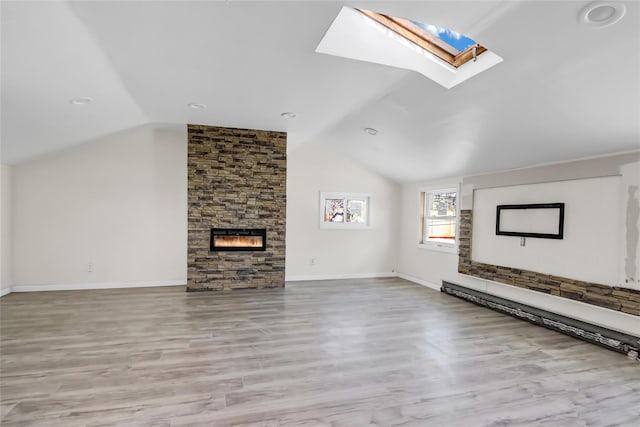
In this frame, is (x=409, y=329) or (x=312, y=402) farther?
(x=409, y=329)

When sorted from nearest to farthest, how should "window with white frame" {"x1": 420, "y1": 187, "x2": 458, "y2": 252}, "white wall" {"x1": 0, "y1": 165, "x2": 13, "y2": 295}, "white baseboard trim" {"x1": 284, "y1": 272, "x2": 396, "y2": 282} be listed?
"white wall" {"x1": 0, "y1": 165, "x2": 13, "y2": 295}, "window with white frame" {"x1": 420, "y1": 187, "x2": 458, "y2": 252}, "white baseboard trim" {"x1": 284, "y1": 272, "x2": 396, "y2": 282}

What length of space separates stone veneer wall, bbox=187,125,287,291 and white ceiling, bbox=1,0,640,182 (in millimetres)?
740

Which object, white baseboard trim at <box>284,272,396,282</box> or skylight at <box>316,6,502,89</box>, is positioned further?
white baseboard trim at <box>284,272,396,282</box>

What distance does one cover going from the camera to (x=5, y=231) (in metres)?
5.19

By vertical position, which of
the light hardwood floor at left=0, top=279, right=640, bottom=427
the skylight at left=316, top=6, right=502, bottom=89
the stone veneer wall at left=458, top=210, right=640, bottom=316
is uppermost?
the skylight at left=316, top=6, right=502, bottom=89

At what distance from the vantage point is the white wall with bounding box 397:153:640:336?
11.3ft

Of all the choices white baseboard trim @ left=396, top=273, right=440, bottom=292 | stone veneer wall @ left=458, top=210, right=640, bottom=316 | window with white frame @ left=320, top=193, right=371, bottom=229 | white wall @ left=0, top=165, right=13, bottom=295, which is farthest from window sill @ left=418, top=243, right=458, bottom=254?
white wall @ left=0, top=165, right=13, bottom=295

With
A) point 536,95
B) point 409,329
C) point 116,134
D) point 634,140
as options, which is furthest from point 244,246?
point 634,140

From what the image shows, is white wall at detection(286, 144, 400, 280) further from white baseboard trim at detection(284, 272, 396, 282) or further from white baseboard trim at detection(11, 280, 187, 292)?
white baseboard trim at detection(11, 280, 187, 292)

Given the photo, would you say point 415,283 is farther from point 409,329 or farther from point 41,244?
point 41,244

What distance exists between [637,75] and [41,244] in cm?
764

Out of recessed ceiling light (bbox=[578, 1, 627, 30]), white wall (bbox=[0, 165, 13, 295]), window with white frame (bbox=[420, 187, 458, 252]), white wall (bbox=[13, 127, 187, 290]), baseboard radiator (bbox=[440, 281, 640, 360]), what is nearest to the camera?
recessed ceiling light (bbox=[578, 1, 627, 30])

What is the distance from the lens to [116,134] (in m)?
5.50

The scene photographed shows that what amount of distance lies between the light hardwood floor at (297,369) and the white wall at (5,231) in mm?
888
